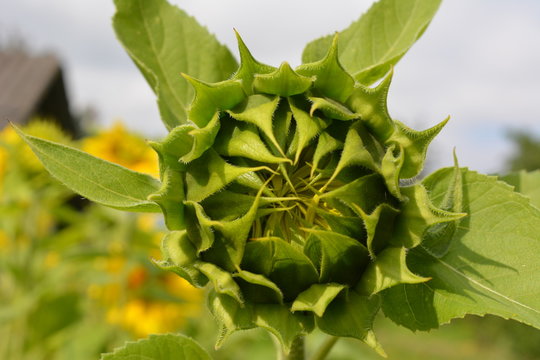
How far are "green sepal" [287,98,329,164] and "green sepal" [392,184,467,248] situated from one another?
0.16 meters

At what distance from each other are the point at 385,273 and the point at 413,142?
0.66ft

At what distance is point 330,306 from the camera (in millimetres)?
910

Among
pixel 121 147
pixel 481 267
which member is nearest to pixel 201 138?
pixel 481 267

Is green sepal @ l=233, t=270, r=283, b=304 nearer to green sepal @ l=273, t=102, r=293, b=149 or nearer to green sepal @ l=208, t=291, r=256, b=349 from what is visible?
green sepal @ l=208, t=291, r=256, b=349

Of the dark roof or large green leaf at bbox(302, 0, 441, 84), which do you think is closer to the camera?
large green leaf at bbox(302, 0, 441, 84)

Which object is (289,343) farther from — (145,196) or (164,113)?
(164,113)

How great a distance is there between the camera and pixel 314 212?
0.94m

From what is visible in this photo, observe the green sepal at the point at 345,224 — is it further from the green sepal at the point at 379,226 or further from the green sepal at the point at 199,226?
the green sepal at the point at 199,226

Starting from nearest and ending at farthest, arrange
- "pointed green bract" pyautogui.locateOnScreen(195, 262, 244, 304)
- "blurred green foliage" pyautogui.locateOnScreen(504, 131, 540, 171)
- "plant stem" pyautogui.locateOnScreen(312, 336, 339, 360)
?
"pointed green bract" pyautogui.locateOnScreen(195, 262, 244, 304) < "plant stem" pyautogui.locateOnScreen(312, 336, 339, 360) < "blurred green foliage" pyautogui.locateOnScreen(504, 131, 540, 171)

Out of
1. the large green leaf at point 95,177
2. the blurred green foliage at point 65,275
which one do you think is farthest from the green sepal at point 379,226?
the blurred green foliage at point 65,275

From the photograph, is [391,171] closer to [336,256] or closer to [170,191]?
[336,256]

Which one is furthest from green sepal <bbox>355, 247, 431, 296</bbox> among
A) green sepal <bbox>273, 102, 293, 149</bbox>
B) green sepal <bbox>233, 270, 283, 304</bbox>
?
green sepal <bbox>273, 102, 293, 149</bbox>

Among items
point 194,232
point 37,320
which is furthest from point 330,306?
point 37,320

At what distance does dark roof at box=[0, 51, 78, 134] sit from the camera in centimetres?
1001
